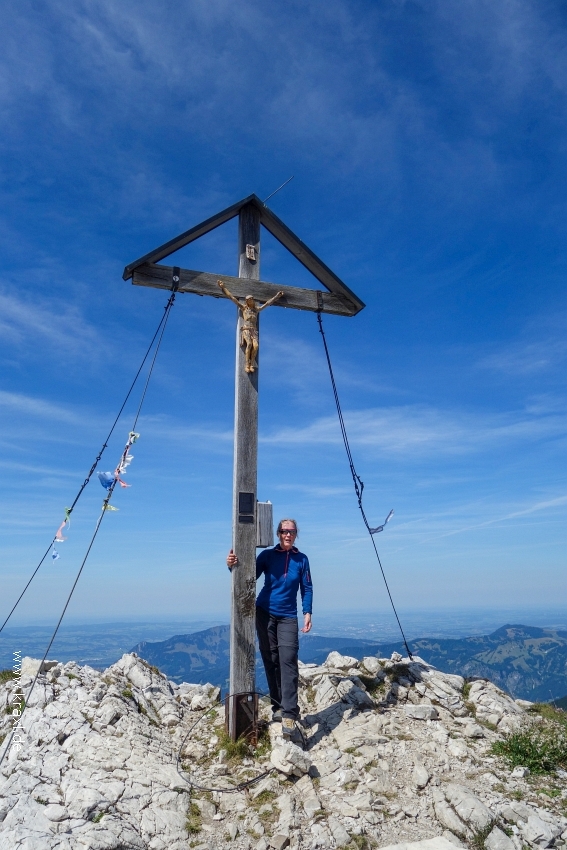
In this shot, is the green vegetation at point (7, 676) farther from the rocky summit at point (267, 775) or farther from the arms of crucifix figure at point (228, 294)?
the arms of crucifix figure at point (228, 294)

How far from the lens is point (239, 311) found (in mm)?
8141

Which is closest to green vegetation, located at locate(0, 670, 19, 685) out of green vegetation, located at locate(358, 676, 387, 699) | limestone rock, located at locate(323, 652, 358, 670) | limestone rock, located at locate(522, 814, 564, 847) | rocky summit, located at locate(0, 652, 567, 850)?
rocky summit, located at locate(0, 652, 567, 850)

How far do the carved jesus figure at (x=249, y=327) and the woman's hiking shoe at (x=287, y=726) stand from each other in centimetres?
518

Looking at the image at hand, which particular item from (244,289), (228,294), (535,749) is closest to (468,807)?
(535,749)

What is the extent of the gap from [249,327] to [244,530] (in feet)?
10.7

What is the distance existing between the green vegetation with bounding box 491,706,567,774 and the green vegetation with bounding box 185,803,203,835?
377 cm

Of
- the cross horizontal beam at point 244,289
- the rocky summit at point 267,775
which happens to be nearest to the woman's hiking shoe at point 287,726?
the rocky summit at point 267,775

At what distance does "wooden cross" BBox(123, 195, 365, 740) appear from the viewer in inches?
278

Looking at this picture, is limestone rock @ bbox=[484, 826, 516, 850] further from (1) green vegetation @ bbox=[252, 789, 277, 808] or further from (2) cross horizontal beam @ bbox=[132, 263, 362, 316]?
(2) cross horizontal beam @ bbox=[132, 263, 362, 316]

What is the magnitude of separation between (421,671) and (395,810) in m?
4.14

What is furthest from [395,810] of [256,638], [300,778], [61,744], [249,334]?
[249,334]

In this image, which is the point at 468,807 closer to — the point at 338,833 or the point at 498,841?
the point at 498,841

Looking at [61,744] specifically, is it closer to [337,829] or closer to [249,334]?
[337,829]

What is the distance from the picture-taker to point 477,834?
4.63 meters
